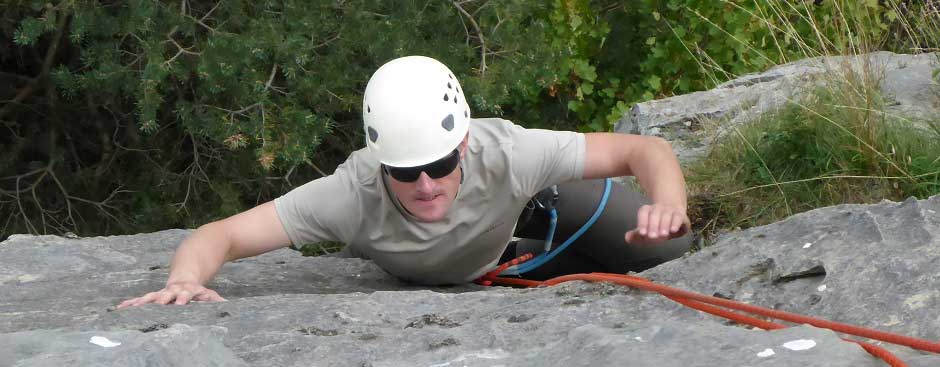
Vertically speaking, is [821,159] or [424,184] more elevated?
[424,184]

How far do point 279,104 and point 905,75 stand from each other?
315 cm

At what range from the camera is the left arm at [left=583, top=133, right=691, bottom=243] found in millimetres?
2893

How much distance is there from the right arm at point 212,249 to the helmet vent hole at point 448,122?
593mm

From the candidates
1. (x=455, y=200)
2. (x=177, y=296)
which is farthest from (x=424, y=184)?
(x=177, y=296)

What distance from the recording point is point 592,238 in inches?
177

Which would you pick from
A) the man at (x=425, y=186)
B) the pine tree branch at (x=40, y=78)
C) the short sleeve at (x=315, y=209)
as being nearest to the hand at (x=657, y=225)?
the man at (x=425, y=186)

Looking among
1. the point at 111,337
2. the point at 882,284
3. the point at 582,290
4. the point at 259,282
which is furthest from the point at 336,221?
the point at 882,284

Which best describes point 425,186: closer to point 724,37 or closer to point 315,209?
point 315,209

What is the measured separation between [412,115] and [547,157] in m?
0.47

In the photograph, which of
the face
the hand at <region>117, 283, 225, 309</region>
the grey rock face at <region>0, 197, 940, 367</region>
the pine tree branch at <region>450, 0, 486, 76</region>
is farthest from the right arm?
the pine tree branch at <region>450, 0, 486, 76</region>

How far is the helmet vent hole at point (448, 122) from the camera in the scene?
3547 mm

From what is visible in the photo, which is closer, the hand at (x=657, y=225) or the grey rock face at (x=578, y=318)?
the grey rock face at (x=578, y=318)

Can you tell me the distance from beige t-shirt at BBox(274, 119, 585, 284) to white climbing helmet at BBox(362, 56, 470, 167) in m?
0.16

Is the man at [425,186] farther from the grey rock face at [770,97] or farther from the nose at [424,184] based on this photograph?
the grey rock face at [770,97]
